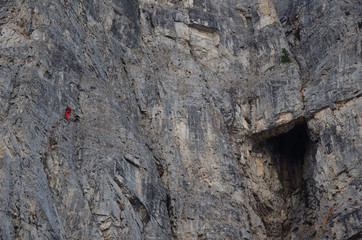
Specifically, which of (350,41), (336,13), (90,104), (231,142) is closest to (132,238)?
(90,104)

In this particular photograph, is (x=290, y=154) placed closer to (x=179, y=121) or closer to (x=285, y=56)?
(x=285, y=56)

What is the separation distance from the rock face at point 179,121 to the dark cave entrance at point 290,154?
0.12m

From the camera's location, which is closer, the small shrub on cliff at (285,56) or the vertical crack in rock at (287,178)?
the vertical crack in rock at (287,178)

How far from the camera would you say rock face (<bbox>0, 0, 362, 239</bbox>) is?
1431 inches

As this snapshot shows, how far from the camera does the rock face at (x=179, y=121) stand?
36344 millimetres

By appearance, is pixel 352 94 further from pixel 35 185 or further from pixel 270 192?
pixel 35 185

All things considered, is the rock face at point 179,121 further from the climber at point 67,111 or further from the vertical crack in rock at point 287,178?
→ the climber at point 67,111

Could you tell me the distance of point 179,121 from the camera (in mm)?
46781

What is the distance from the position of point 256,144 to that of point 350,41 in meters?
Result: 11.1

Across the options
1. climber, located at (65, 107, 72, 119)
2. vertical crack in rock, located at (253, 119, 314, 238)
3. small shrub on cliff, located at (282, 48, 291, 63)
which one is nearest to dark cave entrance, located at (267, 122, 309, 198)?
vertical crack in rock, located at (253, 119, 314, 238)

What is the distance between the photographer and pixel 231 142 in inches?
1885

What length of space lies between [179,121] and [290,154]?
1037cm

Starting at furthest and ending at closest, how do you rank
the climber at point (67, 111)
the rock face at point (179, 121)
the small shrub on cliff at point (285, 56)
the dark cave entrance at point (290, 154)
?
the small shrub on cliff at point (285, 56) < the dark cave entrance at point (290, 154) < the climber at point (67, 111) < the rock face at point (179, 121)

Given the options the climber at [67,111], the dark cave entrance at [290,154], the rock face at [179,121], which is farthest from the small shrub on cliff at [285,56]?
the climber at [67,111]
